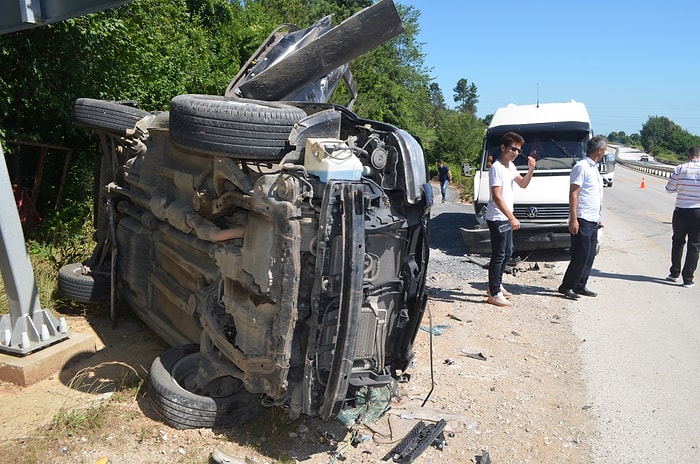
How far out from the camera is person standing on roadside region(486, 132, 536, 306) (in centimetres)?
648

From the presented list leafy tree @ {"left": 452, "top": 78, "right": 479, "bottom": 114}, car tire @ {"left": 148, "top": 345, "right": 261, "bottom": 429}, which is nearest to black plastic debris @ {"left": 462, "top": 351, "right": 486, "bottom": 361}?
car tire @ {"left": 148, "top": 345, "right": 261, "bottom": 429}

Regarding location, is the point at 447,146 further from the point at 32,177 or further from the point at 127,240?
the point at 127,240

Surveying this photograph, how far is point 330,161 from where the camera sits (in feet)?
10.4

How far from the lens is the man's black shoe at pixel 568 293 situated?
23.4 ft

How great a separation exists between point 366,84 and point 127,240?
23.8m

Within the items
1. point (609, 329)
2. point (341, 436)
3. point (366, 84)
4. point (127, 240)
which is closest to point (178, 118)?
point (127, 240)

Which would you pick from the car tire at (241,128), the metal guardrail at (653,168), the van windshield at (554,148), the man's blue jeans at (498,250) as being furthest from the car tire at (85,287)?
the metal guardrail at (653,168)

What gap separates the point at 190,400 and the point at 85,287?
2768mm

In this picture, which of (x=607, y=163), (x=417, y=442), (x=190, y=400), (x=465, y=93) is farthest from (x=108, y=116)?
(x=465, y=93)

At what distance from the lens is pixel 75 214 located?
8461mm

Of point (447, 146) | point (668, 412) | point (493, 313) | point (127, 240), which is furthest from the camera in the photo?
point (447, 146)

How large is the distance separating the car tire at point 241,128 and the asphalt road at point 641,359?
2830 mm

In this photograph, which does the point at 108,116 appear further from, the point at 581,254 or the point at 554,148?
the point at 554,148

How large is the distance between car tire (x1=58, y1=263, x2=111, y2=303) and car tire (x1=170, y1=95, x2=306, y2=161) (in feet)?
9.55
